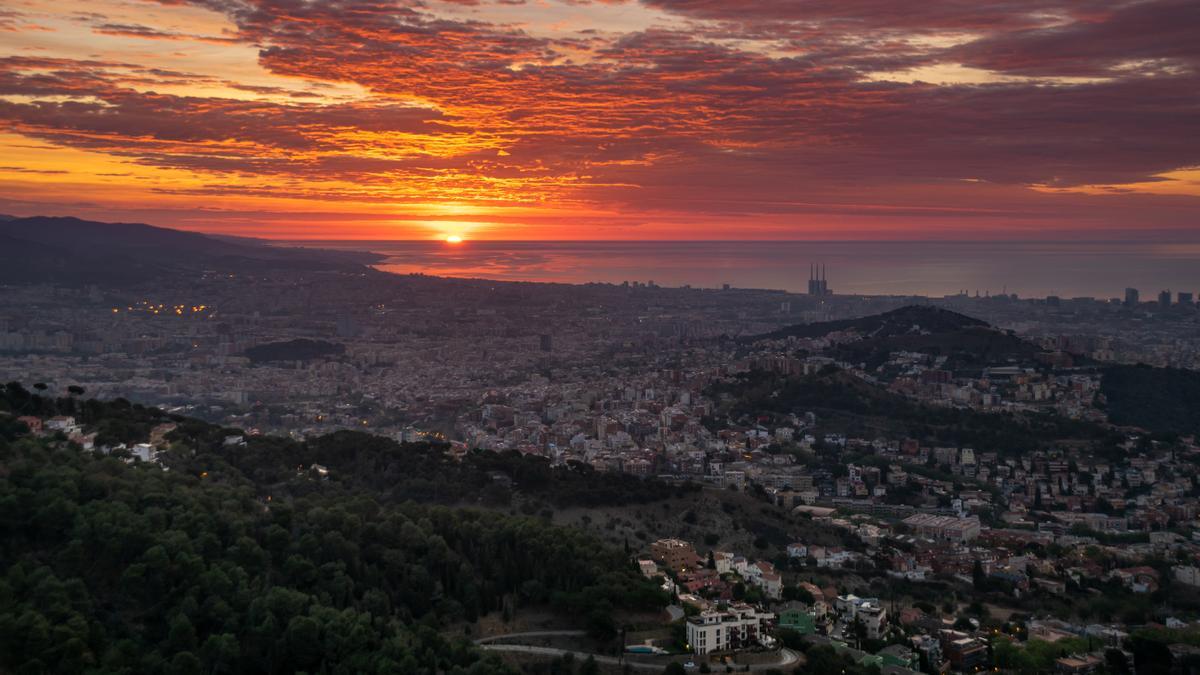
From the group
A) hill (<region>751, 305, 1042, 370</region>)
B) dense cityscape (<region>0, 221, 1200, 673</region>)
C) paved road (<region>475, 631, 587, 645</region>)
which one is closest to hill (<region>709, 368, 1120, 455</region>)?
dense cityscape (<region>0, 221, 1200, 673</region>)

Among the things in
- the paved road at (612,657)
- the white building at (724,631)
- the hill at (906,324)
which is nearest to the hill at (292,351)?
the hill at (906,324)

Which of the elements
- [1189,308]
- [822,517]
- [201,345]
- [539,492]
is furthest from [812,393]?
[1189,308]

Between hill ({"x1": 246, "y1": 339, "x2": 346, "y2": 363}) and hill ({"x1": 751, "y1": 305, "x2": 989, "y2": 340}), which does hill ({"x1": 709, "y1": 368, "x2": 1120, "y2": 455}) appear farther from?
hill ({"x1": 246, "y1": 339, "x2": 346, "y2": 363})

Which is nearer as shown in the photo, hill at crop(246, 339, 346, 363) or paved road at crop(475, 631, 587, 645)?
paved road at crop(475, 631, 587, 645)

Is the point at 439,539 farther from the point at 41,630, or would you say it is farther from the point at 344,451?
the point at 344,451

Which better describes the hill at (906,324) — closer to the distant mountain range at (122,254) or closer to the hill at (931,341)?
the hill at (931,341)

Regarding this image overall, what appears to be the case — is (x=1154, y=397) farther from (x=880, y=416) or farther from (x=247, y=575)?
(x=247, y=575)
